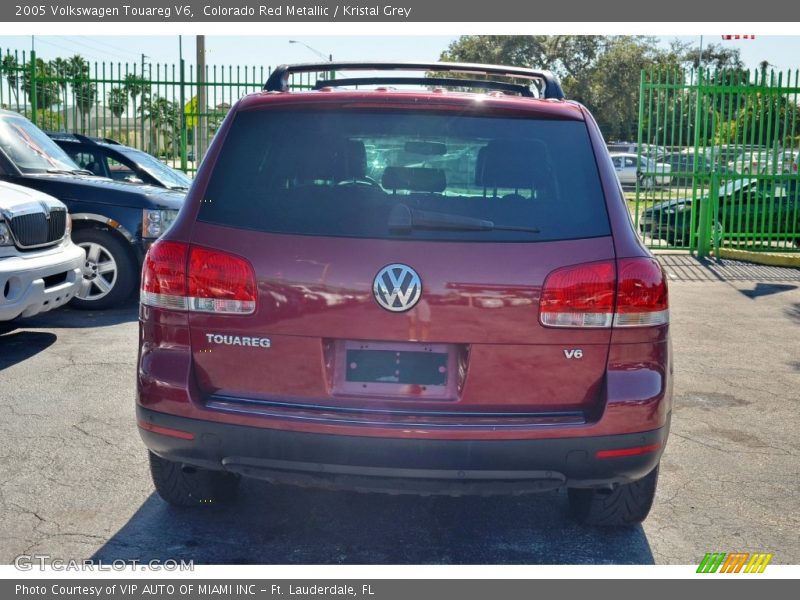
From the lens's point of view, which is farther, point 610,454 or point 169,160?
point 169,160

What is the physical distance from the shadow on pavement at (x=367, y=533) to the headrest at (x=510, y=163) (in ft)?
4.70

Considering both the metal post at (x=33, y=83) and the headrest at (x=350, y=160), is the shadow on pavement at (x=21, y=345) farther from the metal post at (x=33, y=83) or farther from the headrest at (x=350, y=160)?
the metal post at (x=33, y=83)

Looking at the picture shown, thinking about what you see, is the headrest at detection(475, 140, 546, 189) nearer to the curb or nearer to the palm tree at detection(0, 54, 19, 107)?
the curb

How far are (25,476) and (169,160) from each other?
1345 cm

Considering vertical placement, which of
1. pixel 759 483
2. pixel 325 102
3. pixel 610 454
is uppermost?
pixel 325 102

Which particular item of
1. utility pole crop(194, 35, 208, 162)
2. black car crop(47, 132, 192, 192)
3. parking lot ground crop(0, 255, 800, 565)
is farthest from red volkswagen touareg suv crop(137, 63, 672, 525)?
utility pole crop(194, 35, 208, 162)

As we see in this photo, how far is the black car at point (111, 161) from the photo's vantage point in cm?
1143

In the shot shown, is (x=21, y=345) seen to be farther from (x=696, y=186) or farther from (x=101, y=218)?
(x=696, y=186)

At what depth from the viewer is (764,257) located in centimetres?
1431

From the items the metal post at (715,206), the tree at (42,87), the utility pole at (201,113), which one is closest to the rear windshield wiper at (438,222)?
the metal post at (715,206)

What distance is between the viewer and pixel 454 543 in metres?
3.95

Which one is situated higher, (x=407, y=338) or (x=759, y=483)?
(x=407, y=338)
